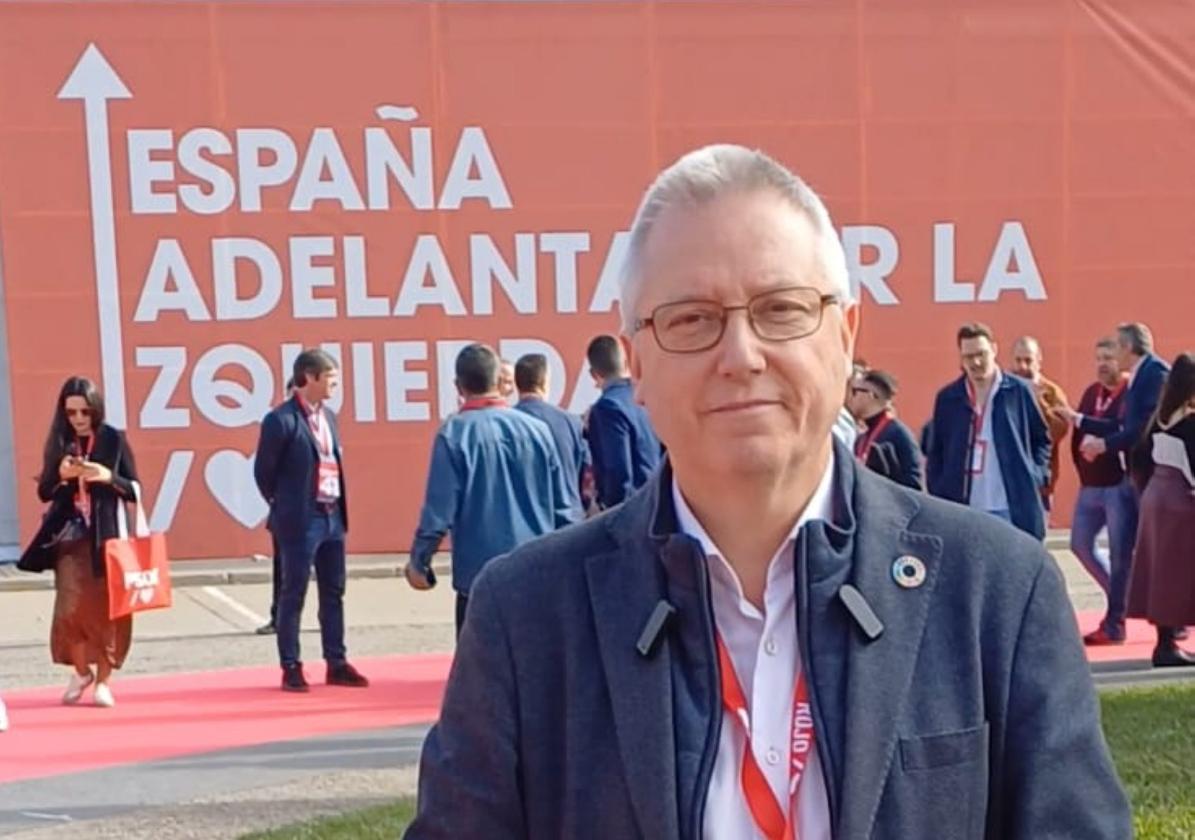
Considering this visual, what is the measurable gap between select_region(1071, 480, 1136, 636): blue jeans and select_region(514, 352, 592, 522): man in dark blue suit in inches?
126

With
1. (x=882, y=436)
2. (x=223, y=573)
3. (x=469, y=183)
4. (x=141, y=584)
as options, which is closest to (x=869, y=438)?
(x=882, y=436)

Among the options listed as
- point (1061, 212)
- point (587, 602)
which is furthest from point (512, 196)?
point (587, 602)

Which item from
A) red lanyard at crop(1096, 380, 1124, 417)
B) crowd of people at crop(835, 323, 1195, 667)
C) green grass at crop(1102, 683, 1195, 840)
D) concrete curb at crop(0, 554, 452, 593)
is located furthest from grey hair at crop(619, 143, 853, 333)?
concrete curb at crop(0, 554, 452, 593)

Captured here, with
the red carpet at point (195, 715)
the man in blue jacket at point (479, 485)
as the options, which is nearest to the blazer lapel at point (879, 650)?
the red carpet at point (195, 715)

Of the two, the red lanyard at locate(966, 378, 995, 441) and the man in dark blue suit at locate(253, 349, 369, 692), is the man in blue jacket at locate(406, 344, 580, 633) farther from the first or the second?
the red lanyard at locate(966, 378, 995, 441)

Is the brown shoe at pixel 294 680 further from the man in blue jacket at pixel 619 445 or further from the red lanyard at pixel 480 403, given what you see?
the red lanyard at pixel 480 403

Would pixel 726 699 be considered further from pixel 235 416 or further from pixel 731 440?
pixel 235 416

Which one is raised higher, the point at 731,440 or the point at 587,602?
the point at 731,440

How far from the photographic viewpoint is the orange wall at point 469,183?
50.6 ft

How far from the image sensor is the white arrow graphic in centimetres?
1535

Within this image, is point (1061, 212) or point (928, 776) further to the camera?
point (1061, 212)

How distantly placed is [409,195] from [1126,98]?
6.67 meters

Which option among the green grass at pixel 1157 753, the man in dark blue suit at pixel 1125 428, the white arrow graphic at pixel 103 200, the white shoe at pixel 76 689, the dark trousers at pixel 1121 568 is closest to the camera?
the green grass at pixel 1157 753

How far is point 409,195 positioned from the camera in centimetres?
1581
